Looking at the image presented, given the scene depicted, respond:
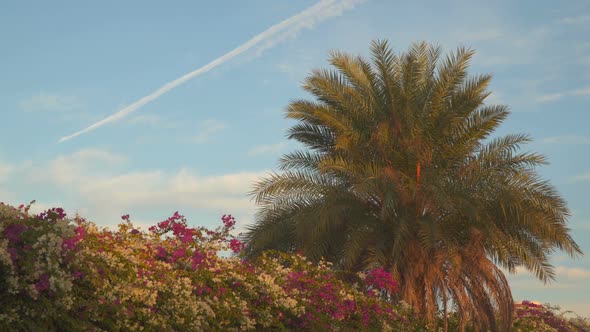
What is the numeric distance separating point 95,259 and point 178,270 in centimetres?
196

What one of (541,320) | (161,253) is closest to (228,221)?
(161,253)

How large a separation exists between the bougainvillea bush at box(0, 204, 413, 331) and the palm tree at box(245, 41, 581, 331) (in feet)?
17.3

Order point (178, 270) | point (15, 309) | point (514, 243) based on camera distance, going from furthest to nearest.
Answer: point (514, 243)
point (178, 270)
point (15, 309)

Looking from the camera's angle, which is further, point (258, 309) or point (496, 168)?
point (496, 168)

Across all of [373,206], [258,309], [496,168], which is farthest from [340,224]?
[258,309]

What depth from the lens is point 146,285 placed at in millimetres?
9469

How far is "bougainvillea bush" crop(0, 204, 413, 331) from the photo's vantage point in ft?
25.6

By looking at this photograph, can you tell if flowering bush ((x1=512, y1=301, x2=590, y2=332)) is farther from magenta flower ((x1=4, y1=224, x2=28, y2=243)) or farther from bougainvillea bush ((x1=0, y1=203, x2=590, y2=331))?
magenta flower ((x1=4, y1=224, x2=28, y2=243))

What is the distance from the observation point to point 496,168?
21594mm

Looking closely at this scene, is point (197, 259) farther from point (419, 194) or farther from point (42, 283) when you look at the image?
point (419, 194)

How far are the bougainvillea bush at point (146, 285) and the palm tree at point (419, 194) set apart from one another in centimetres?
526

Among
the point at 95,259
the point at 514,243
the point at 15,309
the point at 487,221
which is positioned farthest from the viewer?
the point at 514,243

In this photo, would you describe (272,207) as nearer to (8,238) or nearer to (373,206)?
(373,206)

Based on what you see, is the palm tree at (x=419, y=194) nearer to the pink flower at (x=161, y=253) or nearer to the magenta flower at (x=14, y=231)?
the pink flower at (x=161, y=253)
